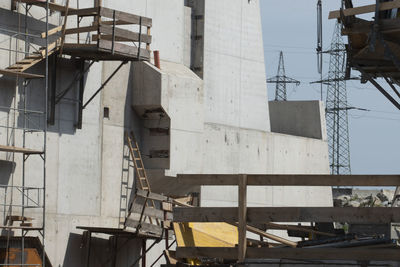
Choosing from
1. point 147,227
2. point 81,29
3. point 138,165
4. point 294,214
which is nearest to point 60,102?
point 81,29

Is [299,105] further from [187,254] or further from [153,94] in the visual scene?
[187,254]

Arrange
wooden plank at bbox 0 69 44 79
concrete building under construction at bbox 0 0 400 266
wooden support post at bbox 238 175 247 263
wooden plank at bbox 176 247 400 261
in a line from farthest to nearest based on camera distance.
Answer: concrete building under construction at bbox 0 0 400 266, wooden plank at bbox 0 69 44 79, wooden support post at bbox 238 175 247 263, wooden plank at bbox 176 247 400 261

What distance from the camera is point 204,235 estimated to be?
20.7 meters

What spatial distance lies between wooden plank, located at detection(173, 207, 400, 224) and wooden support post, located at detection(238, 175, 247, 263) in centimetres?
16

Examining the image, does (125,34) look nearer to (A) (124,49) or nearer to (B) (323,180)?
(A) (124,49)

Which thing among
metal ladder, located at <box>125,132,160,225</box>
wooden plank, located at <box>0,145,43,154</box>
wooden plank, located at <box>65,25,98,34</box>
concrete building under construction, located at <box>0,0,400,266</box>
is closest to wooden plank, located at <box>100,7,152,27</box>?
concrete building under construction, located at <box>0,0,400,266</box>

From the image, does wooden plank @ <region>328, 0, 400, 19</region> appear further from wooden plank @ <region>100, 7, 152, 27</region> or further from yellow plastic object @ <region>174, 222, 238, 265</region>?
wooden plank @ <region>100, 7, 152, 27</region>

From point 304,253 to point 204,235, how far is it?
5220mm

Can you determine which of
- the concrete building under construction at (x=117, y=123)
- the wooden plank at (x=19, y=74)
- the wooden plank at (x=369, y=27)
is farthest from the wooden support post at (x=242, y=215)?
the wooden plank at (x=19, y=74)

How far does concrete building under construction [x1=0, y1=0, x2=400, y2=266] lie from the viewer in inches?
1027

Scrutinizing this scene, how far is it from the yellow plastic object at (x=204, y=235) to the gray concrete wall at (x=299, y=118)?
1644 centimetres

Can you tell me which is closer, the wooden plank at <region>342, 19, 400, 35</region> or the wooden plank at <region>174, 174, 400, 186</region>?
the wooden plank at <region>174, 174, 400, 186</region>

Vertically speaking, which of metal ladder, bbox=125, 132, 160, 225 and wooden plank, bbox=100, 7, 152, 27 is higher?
wooden plank, bbox=100, 7, 152, 27

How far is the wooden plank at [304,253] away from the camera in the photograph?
15219 mm
